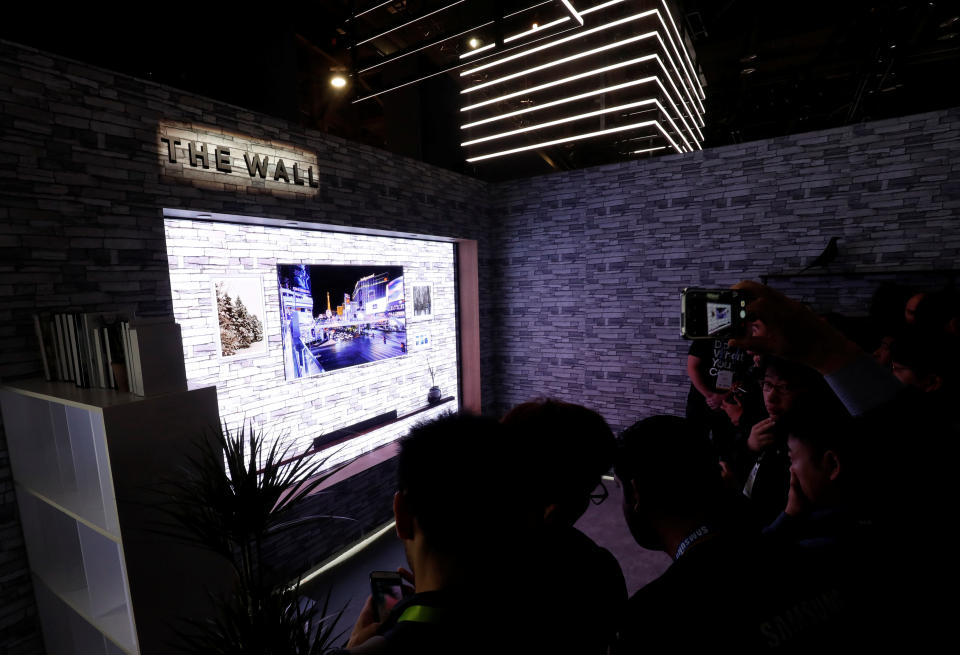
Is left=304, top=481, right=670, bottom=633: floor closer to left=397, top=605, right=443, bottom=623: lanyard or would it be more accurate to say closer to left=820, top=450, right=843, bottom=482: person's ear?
left=820, top=450, right=843, bottom=482: person's ear

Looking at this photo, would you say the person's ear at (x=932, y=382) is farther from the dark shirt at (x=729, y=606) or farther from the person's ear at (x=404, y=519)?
the person's ear at (x=404, y=519)

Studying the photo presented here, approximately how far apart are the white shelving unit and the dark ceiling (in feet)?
5.65

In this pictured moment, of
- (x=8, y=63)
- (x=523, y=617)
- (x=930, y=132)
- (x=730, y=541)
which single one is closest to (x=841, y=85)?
(x=930, y=132)

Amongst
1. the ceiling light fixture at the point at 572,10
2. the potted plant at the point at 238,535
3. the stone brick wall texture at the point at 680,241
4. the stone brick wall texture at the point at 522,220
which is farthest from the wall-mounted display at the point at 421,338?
the ceiling light fixture at the point at 572,10

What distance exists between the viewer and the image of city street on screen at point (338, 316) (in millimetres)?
3021

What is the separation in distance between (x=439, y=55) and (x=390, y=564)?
4908mm

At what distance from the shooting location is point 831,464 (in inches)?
46.0

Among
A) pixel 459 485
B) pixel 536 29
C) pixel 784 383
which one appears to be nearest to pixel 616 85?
pixel 536 29

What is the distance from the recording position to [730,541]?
814 mm

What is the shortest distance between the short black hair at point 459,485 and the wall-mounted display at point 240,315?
7.34 ft

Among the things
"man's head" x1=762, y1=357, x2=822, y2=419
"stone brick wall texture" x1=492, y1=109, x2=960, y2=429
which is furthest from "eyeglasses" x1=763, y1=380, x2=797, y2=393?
"stone brick wall texture" x1=492, y1=109, x2=960, y2=429

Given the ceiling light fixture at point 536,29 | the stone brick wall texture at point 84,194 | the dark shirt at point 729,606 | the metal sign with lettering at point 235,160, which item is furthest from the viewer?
the ceiling light fixture at point 536,29

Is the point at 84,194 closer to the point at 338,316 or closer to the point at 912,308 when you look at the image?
the point at 338,316

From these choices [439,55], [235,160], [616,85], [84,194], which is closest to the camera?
[84,194]
